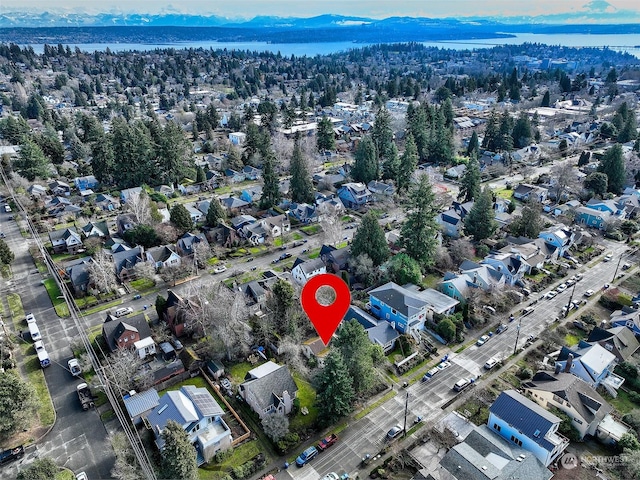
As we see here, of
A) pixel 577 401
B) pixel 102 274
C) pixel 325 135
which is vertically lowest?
pixel 102 274

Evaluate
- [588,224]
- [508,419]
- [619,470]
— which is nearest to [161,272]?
[508,419]

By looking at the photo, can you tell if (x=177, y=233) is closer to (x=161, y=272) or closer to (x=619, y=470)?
(x=161, y=272)

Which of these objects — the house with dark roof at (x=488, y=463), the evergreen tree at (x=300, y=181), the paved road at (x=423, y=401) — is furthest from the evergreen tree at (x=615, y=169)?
the house with dark roof at (x=488, y=463)

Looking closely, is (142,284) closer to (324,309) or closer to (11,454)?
(11,454)

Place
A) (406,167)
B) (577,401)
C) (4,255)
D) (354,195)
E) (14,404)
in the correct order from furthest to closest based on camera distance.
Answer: (406,167) → (354,195) → (4,255) → (577,401) → (14,404)

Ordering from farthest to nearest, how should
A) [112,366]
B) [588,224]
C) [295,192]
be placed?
[295,192] → [588,224] → [112,366]

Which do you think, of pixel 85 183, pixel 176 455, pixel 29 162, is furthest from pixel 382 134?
pixel 176 455

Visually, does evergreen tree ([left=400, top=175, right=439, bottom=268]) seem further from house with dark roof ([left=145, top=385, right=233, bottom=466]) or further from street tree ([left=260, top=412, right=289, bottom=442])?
house with dark roof ([left=145, top=385, right=233, bottom=466])
